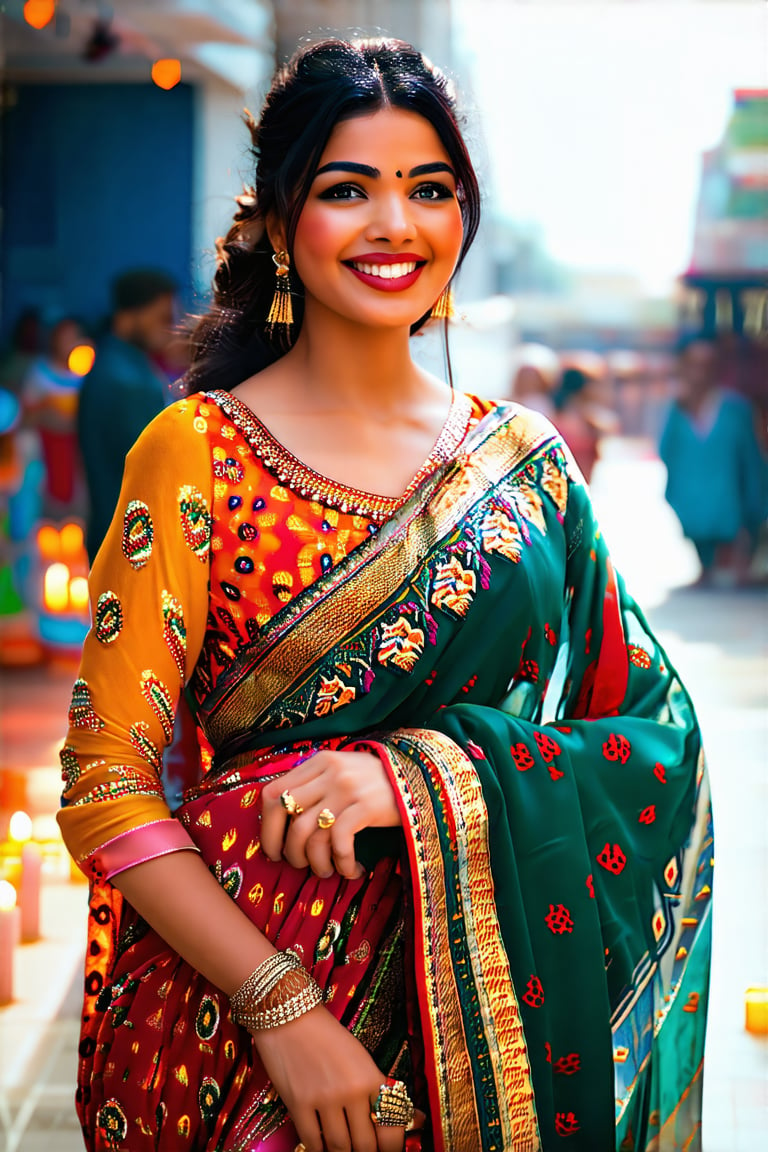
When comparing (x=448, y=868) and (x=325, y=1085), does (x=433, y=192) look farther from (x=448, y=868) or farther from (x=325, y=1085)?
(x=325, y=1085)

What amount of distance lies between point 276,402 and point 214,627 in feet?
0.74

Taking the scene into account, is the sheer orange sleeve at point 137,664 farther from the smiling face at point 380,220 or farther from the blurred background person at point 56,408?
the blurred background person at point 56,408

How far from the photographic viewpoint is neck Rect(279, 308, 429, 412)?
1.27 metres

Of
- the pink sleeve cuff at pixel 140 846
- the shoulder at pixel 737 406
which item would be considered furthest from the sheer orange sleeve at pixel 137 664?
the shoulder at pixel 737 406

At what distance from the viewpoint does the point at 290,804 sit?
3.59ft

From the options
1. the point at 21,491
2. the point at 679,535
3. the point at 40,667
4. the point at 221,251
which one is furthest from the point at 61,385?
the point at 221,251

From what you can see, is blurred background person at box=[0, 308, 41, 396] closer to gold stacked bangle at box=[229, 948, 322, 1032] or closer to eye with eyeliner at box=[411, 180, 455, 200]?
eye with eyeliner at box=[411, 180, 455, 200]

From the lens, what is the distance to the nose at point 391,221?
117 centimetres

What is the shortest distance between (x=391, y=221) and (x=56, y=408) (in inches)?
236

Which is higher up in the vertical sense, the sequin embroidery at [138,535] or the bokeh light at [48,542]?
the sequin embroidery at [138,535]

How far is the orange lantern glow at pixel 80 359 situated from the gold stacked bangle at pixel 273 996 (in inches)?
243

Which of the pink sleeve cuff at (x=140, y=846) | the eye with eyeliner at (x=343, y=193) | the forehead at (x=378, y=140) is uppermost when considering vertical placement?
the forehead at (x=378, y=140)

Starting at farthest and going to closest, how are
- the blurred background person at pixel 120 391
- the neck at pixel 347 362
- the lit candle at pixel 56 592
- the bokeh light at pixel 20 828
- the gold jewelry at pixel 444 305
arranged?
1. the lit candle at pixel 56 592
2. the blurred background person at pixel 120 391
3. the bokeh light at pixel 20 828
4. the gold jewelry at pixel 444 305
5. the neck at pixel 347 362

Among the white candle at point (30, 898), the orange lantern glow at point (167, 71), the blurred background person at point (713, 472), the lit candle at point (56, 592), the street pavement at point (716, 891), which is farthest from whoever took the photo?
the orange lantern glow at point (167, 71)
